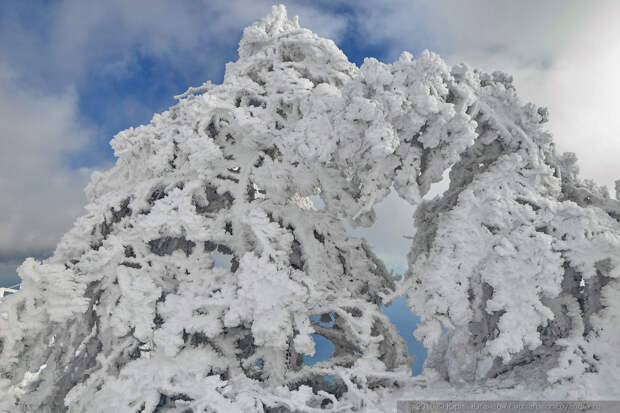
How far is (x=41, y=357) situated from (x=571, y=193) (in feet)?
18.8

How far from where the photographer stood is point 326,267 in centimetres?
492

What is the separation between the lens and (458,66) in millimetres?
4551

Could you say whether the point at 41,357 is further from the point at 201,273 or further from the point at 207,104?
the point at 207,104

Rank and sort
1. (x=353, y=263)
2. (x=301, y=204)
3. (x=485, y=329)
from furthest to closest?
(x=301, y=204), (x=353, y=263), (x=485, y=329)

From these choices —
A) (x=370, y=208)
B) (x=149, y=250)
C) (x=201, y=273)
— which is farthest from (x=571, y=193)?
(x=149, y=250)

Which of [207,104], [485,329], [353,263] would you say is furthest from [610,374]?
[207,104]

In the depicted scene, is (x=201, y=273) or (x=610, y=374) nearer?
(x=610, y=374)

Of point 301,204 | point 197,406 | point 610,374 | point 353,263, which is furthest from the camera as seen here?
point 301,204

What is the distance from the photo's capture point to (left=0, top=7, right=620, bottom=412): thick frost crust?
145 inches

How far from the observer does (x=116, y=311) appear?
448 cm

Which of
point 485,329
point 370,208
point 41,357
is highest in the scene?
point 370,208

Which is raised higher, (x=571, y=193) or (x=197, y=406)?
(x=571, y=193)

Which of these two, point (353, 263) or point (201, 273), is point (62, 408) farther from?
point (353, 263)

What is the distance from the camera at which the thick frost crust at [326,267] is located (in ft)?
12.1
